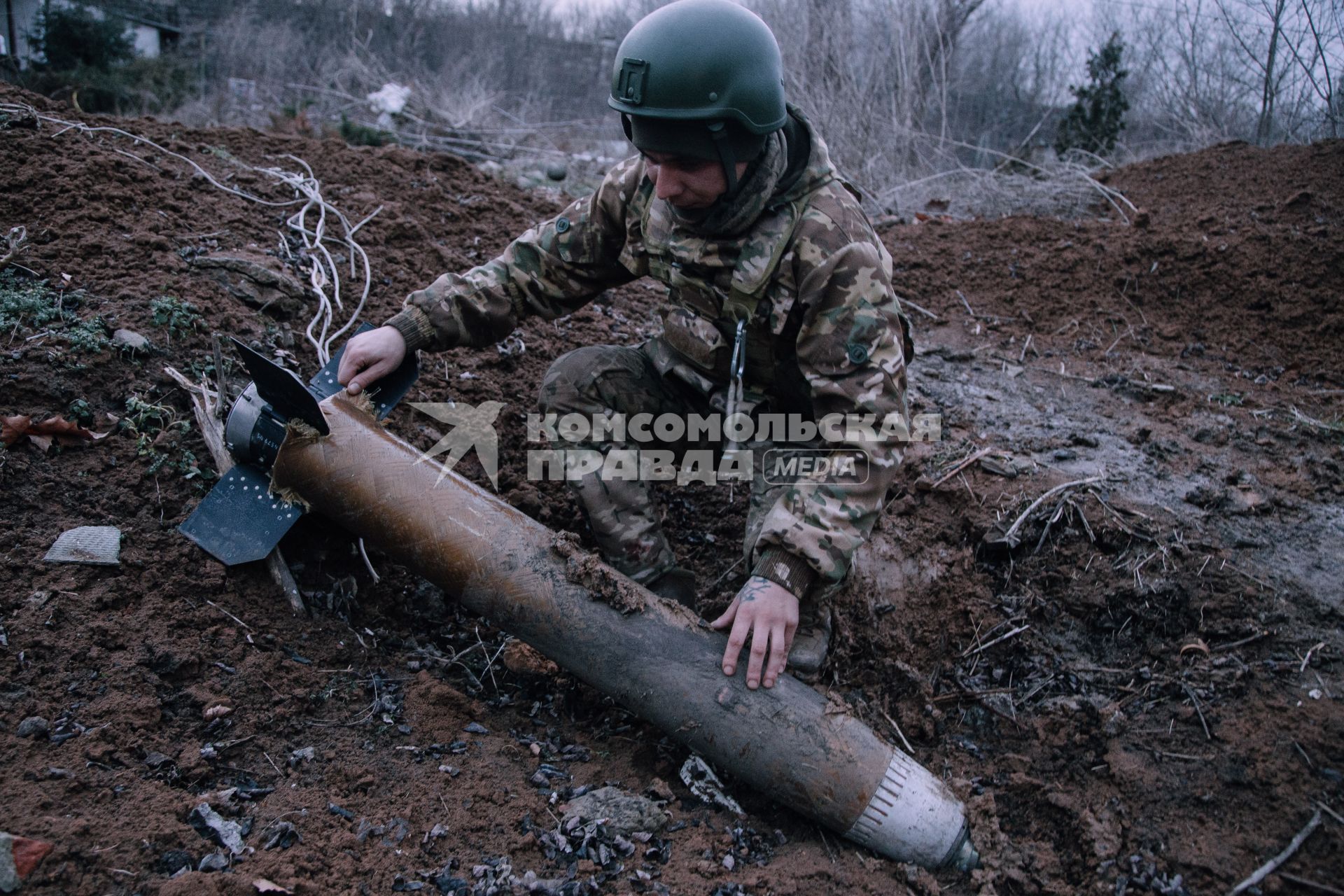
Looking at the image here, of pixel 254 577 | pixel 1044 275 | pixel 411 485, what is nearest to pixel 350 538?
pixel 254 577

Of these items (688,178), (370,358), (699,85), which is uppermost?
(699,85)

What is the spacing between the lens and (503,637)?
251cm

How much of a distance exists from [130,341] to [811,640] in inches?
85.4

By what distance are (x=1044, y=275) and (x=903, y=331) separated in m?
3.51

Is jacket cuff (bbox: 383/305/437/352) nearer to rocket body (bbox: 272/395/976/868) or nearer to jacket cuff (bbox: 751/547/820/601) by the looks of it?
rocket body (bbox: 272/395/976/868)

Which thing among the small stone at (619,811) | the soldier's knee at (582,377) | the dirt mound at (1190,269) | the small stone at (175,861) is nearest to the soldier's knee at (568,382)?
the soldier's knee at (582,377)

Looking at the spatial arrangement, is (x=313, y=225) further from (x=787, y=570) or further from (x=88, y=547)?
(x=787, y=570)

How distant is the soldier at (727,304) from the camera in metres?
2.07


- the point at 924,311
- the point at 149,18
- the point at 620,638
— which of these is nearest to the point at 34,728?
the point at 620,638

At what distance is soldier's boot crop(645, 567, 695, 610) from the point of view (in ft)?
8.46

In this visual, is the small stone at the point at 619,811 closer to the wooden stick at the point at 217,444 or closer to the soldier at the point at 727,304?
the soldier at the point at 727,304

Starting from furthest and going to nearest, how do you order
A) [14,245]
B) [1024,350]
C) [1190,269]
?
[1190,269]
[1024,350]
[14,245]

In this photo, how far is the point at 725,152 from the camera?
2137mm

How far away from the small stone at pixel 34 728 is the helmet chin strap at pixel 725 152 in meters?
1.90
